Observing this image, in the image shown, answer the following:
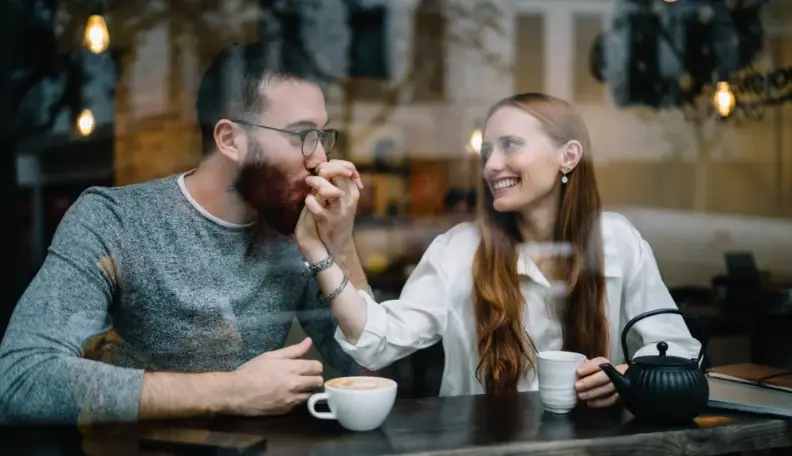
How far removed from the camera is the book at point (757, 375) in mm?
2117

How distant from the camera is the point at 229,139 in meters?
2.22

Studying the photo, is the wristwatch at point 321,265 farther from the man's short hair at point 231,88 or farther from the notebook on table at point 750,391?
the notebook on table at point 750,391

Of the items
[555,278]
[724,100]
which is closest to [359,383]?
[555,278]

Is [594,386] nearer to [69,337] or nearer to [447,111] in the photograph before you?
[447,111]

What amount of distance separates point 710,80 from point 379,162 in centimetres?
126

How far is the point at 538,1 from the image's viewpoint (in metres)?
2.61

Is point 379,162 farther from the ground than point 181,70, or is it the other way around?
point 181,70

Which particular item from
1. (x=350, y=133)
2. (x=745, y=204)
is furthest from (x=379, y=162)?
(x=745, y=204)

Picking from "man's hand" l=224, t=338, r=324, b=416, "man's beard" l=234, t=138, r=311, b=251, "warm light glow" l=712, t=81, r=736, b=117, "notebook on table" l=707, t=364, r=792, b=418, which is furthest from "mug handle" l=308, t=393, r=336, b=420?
"warm light glow" l=712, t=81, r=736, b=117

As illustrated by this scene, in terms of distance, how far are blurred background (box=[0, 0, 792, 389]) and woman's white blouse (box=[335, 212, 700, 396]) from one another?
8 centimetres

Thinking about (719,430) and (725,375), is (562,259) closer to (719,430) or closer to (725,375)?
(725,375)

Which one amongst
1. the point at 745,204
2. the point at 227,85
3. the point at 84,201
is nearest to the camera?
the point at 84,201

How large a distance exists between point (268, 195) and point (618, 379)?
1.00 m

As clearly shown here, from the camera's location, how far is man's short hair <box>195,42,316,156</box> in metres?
2.21
